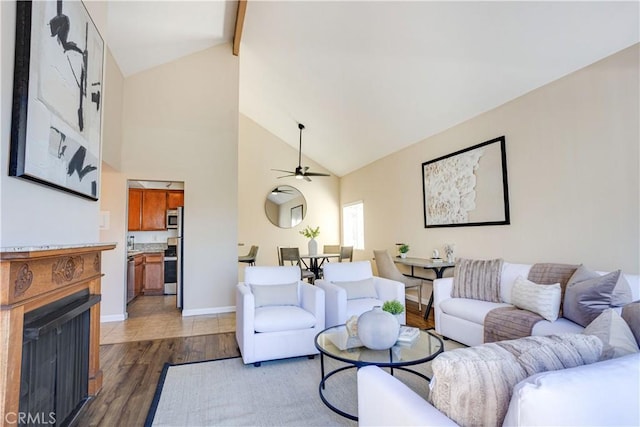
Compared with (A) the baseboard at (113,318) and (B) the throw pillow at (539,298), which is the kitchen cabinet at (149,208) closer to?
(A) the baseboard at (113,318)

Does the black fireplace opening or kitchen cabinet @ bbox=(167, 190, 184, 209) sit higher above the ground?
kitchen cabinet @ bbox=(167, 190, 184, 209)

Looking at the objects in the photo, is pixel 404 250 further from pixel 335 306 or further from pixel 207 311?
pixel 207 311

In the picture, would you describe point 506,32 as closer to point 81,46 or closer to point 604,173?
point 604,173

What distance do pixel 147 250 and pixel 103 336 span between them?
3.12 meters

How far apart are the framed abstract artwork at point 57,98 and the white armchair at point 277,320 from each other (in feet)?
5.27

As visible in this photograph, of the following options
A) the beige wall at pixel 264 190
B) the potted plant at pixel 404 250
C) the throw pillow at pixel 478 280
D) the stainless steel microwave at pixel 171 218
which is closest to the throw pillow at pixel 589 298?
the throw pillow at pixel 478 280

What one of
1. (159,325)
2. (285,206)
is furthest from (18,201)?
(285,206)

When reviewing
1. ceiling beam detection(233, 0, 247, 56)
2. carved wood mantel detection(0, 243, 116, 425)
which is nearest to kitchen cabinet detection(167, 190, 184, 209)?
ceiling beam detection(233, 0, 247, 56)

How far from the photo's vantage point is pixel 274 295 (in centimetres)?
321

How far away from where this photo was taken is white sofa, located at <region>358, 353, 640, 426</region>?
31.6 inches

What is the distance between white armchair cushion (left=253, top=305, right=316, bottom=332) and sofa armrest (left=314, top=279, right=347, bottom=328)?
10.2 inches

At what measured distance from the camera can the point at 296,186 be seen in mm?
7867

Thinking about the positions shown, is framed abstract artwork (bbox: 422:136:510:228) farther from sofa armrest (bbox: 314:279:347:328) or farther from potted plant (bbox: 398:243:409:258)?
sofa armrest (bbox: 314:279:347:328)

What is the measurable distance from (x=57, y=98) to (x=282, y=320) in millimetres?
2261
